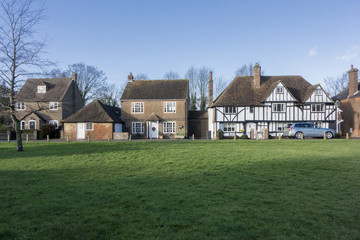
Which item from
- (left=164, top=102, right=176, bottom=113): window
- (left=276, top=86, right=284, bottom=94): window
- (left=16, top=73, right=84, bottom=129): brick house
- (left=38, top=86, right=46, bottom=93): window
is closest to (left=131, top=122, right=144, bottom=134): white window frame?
(left=164, top=102, right=176, bottom=113): window

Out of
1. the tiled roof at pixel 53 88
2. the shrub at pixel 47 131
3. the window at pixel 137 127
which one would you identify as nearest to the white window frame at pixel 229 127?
the window at pixel 137 127

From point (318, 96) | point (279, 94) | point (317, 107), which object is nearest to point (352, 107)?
point (317, 107)

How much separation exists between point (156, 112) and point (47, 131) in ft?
49.9

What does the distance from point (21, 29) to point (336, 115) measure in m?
34.2

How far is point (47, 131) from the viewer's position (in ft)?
105

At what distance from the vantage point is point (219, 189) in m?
6.30

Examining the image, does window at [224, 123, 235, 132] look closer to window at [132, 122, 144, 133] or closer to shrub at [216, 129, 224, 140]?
shrub at [216, 129, 224, 140]

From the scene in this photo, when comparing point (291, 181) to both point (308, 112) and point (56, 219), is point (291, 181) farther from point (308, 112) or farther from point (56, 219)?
point (308, 112)

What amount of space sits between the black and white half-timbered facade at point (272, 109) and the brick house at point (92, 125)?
44.5 ft

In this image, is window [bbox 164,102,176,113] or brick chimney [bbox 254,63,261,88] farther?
window [bbox 164,102,176,113]

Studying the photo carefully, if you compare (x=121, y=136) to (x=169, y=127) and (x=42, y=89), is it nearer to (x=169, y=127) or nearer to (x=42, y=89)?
(x=169, y=127)

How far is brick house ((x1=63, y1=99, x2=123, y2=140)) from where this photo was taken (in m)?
29.7

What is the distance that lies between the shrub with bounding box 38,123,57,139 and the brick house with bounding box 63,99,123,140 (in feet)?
10.8

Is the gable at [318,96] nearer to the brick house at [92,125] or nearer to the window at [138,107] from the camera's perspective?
the window at [138,107]
